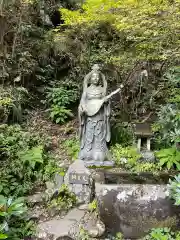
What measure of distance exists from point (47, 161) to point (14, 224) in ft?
7.98

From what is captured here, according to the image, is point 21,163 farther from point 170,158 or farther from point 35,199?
point 170,158

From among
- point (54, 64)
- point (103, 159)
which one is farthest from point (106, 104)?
point (54, 64)

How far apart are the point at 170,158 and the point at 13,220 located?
364cm

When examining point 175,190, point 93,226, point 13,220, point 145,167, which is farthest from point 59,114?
point 175,190

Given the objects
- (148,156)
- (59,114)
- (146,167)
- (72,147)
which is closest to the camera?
(146,167)

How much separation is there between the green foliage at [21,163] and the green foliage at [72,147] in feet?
1.80

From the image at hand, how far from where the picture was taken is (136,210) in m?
4.13

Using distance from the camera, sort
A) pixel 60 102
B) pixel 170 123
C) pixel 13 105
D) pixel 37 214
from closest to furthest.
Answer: pixel 37 214, pixel 170 123, pixel 13 105, pixel 60 102

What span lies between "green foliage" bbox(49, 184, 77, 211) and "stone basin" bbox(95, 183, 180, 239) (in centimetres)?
87

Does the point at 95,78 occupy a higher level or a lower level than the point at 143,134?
higher

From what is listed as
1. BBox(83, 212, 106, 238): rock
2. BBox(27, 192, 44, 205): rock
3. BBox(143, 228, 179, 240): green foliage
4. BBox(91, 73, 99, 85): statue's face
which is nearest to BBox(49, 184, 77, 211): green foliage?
BBox(27, 192, 44, 205): rock

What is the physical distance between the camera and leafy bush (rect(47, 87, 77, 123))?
344 inches

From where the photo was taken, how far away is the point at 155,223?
4105 mm

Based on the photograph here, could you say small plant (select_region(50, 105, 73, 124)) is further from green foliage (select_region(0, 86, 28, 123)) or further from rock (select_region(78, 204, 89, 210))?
rock (select_region(78, 204, 89, 210))
